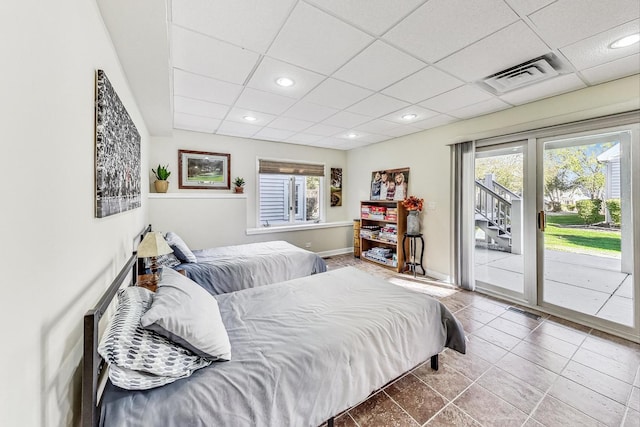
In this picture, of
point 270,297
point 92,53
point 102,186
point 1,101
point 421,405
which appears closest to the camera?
point 1,101

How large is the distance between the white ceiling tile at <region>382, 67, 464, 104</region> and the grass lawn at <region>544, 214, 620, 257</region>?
2.00m

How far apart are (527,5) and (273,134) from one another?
3.67m

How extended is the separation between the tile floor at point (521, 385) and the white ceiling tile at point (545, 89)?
99.1 inches

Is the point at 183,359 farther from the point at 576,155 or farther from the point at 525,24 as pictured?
the point at 576,155

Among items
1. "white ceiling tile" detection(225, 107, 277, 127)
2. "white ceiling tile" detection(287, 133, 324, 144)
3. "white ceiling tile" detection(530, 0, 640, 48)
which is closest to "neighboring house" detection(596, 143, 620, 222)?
"white ceiling tile" detection(530, 0, 640, 48)

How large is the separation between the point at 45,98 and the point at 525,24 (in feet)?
8.64

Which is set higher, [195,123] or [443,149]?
[195,123]

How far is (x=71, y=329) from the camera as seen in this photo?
39.6 inches

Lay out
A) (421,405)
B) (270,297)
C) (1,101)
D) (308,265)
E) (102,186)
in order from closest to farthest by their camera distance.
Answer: (1,101), (102,186), (421,405), (270,297), (308,265)

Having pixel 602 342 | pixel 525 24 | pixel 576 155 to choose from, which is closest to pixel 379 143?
pixel 576 155

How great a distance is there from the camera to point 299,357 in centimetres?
131

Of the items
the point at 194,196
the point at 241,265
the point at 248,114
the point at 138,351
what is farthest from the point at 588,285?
the point at 194,196

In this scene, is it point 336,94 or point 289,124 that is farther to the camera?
point 289,124

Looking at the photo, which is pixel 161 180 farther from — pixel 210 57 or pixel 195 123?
pixel 210 57
